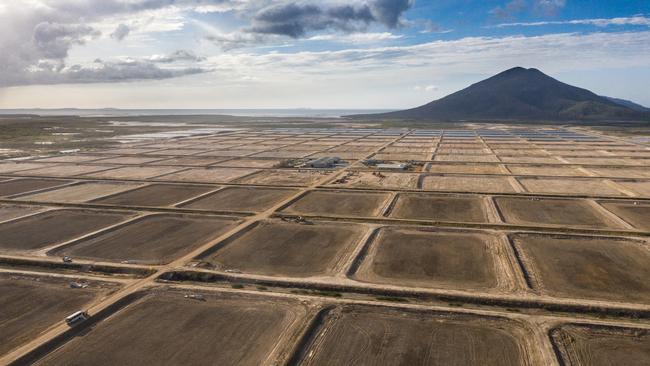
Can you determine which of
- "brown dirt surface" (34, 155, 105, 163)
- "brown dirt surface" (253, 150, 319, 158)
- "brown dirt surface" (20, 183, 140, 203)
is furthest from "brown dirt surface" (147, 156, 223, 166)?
"brown dirt surface" (20, 183, 140, 203)

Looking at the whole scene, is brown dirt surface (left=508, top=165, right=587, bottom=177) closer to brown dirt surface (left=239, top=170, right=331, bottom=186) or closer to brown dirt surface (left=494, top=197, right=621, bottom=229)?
brown dirt surface (left=494, top=197, right=621, bottom=229)

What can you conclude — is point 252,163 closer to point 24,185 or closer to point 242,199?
point 242,199

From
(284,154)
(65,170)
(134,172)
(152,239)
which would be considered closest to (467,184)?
(152,239)

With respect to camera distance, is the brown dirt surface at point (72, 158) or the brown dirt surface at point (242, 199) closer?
the brown dirt surface at point (242, 199)

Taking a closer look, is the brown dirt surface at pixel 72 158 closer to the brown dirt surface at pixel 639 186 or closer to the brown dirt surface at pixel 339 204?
the brown dirt surface at pixel 339 204

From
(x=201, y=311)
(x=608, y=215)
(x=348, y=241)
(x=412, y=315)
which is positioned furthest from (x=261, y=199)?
(x=608, y=215)

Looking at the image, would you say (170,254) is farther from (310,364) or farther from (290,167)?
(290,167)

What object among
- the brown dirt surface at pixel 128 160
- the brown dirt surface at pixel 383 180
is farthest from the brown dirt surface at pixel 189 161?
the brown dirt surface at pixel 383 180
